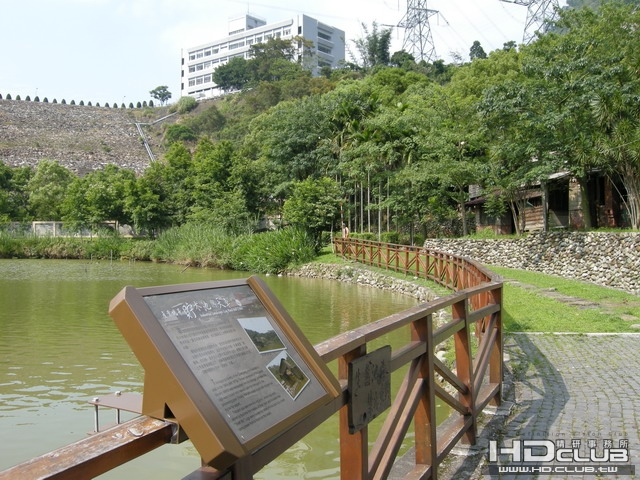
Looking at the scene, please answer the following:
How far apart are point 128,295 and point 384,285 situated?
20970 millimetres

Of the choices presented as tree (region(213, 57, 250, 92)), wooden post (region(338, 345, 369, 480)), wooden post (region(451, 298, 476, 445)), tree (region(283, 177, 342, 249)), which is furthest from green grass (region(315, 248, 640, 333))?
tree (region(213, 57, 250, 92))

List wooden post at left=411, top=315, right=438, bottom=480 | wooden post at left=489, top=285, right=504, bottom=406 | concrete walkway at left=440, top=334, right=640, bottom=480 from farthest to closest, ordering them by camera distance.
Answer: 1. wooden post at left=489, top=285, right=504, bottom=406
2. concrete walkway at left=440, top=334, right=640, bottom=480
3. wooden post at left=411, top=315, right=438, bottom=480

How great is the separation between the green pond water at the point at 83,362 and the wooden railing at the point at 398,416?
5.38 feet

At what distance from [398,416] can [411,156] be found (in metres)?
26.9

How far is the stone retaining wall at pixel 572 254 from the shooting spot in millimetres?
17125

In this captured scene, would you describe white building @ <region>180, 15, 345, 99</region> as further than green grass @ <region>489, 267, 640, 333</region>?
Yes

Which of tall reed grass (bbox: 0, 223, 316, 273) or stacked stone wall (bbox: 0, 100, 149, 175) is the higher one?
stacked stone wall (bbox: 0, 100, 149, 175)

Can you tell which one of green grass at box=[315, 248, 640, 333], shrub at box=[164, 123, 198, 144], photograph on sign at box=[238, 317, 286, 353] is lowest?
green grass at box=[315, 248, 640, 333]

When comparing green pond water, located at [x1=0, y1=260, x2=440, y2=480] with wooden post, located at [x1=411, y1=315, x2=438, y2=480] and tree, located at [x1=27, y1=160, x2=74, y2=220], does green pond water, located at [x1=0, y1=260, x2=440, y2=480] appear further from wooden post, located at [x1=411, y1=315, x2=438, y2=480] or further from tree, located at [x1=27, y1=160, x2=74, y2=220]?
tree, located at [x1=27, y1=160, x2=74, y2=220]

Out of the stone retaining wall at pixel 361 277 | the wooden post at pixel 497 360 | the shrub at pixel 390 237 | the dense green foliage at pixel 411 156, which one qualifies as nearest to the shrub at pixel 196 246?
the dense green foliage at pixel 411 156

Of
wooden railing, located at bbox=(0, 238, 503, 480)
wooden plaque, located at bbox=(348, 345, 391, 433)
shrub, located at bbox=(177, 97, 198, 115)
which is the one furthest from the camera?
shrub, located at bbox=(177, 97, 198, 115)

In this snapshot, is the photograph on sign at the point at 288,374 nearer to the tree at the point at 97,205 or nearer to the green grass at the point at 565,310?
the green grass at the point at 565,310

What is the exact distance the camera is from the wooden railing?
5.15 ft

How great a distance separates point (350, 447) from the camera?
2855 mm
